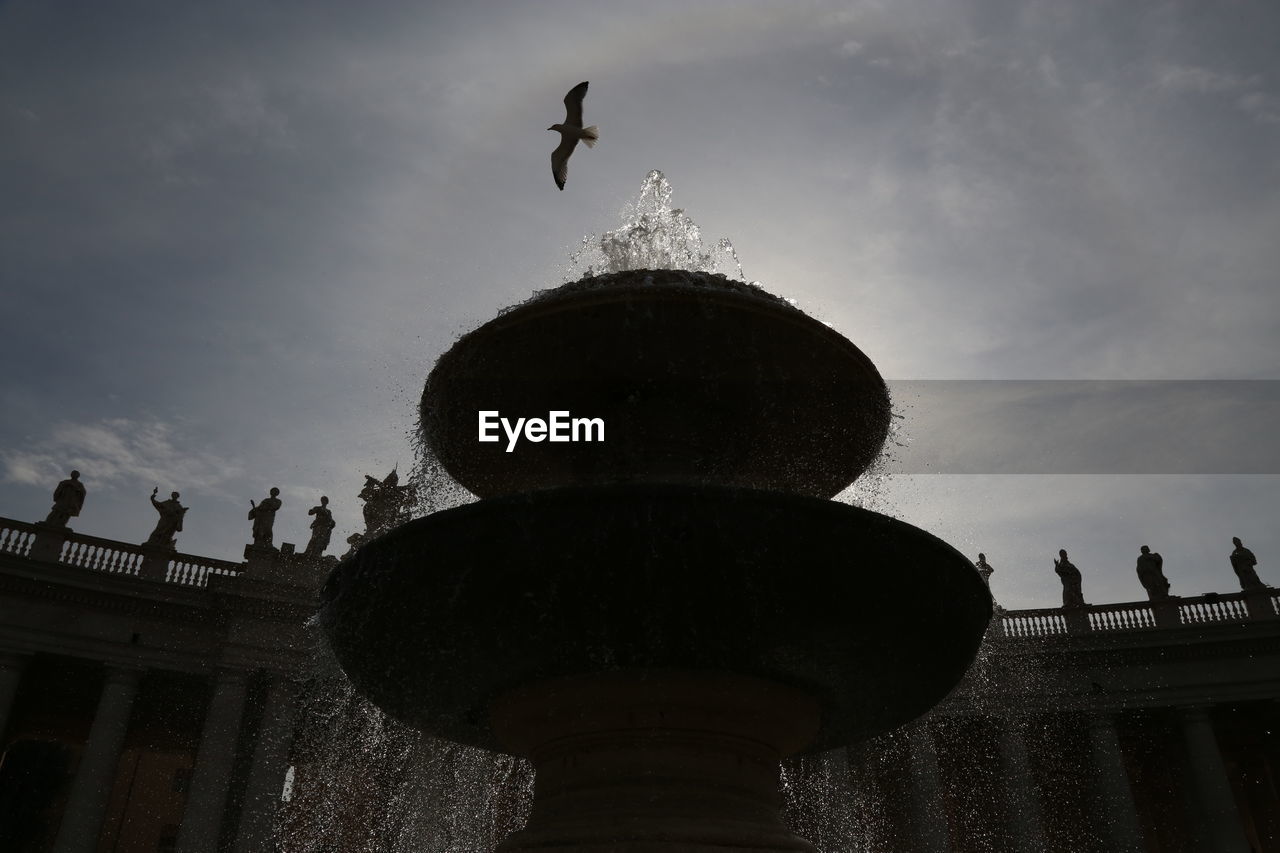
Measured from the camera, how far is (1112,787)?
80.2 ft

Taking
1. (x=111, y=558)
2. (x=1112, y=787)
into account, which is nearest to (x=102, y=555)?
(x=111, y=558)

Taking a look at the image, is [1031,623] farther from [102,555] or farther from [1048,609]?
[102,555]

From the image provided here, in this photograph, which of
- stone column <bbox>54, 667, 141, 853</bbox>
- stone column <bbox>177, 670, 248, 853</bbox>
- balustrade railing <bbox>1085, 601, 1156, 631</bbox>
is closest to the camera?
stone column <bbox>54, 667, 141, 853</bbox>

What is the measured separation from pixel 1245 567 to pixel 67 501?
114 ft

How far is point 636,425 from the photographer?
20.4ft

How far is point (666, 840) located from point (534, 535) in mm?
1698

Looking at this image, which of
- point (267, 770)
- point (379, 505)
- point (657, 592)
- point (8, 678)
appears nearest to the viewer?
point (657, 592)

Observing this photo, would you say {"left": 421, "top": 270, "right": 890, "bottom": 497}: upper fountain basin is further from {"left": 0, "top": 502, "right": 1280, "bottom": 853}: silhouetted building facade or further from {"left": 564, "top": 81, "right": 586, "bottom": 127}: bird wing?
{"left": 0, "top": 502, "right": 1280, "bottom": 853}: silhouetted building facade

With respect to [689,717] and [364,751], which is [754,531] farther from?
[364,751]

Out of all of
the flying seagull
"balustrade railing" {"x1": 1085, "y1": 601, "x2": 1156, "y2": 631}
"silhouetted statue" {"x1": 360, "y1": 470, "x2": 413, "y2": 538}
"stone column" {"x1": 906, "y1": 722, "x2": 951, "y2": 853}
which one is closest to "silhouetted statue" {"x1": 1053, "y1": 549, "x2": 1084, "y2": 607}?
"balustrade railing" {"x1": 1085, "y1": 601, "x2": 1156, "y2": 631}

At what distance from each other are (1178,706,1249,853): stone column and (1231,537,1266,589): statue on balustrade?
167 inches

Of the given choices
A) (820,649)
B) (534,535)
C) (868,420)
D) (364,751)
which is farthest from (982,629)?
(364,751)

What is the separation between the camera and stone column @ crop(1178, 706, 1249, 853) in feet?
77.5

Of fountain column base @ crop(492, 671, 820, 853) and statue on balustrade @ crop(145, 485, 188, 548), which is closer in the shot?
fountain column base @ crop(492, 671, 820, 853)
